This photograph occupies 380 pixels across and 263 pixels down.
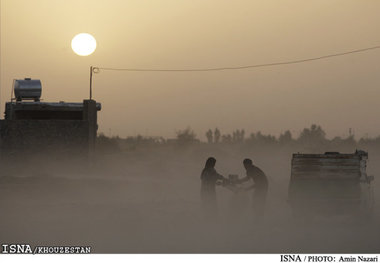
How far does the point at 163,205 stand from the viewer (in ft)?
71.8

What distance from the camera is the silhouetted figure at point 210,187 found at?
1420cm

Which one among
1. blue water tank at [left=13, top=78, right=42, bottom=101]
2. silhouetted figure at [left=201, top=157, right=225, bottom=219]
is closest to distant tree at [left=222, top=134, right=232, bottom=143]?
blue water tank at [left=13, top=78, right=42, bottom=101]

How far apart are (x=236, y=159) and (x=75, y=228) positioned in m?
43.4

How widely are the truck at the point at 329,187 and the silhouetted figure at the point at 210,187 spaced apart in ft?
10.6

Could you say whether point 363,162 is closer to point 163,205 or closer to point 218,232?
point 218,232

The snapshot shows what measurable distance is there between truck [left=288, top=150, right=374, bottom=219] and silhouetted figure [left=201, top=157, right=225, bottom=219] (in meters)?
3.22

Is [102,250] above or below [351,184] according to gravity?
below

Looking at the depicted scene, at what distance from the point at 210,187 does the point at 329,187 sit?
4079 millimetres

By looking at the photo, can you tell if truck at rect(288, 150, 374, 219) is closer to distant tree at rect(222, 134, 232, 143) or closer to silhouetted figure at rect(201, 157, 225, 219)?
silhouetted figure at rect(201, 157, 225, 219)

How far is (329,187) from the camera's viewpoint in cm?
1653

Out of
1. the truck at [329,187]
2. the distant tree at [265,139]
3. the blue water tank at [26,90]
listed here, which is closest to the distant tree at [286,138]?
the distant tree at [265,139]

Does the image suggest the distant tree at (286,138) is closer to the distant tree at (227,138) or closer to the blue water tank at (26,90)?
the distant tree at (227,138)

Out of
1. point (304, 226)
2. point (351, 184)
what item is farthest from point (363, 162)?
point (304, 226)

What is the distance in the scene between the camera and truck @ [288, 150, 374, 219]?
16312mm
